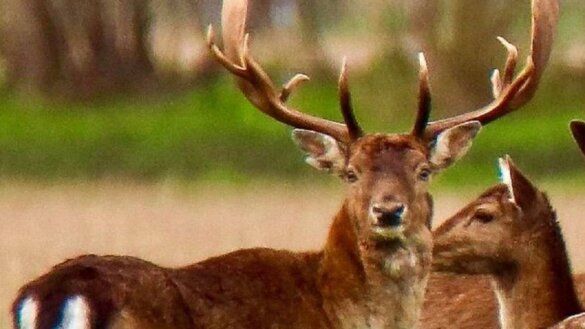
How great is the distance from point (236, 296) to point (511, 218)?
1672 millimetres

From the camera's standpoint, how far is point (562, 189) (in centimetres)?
1661

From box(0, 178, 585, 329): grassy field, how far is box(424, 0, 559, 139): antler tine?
4.27 meters

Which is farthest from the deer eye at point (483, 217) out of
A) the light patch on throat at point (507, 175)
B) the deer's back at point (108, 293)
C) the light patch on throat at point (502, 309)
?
the deer's back at point (108, 293)

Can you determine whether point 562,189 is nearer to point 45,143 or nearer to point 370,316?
point 45,143

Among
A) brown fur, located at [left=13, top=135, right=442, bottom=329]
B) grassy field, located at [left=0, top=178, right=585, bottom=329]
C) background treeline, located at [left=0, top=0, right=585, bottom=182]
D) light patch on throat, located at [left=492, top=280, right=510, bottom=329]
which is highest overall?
brown fur, located at [left=13, top=135, right=442, bottom=329]

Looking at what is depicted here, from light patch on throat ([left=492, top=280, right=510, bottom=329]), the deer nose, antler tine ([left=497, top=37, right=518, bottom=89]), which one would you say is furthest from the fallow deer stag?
light patch on throat ([left=492, top=280, right=510, bottom=329])

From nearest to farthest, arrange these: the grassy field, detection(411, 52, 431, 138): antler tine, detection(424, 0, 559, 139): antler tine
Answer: detection(411, 52, 431, 138): antler tine, detection(424, 0, 559, 139): antler tine, the grassy field

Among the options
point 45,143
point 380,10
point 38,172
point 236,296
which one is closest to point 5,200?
point 38,172

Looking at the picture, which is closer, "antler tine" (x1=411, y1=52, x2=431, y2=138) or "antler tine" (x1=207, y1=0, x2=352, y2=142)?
"antler tine" (x1=411, y1=52, x2=431, y2=138)

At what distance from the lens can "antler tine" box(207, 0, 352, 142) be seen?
8258 mm

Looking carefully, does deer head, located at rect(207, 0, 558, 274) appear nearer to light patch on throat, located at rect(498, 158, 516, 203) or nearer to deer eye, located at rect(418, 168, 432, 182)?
deer eye, located at rect(418, 168, 432, 182)

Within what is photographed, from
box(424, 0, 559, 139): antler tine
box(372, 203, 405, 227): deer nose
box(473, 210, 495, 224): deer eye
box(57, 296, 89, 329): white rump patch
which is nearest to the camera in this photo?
box(57, 296, 89, 329): white rump patch

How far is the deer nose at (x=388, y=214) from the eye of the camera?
750 centimetres

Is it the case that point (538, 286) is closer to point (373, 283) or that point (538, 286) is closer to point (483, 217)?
point (483, 217)
